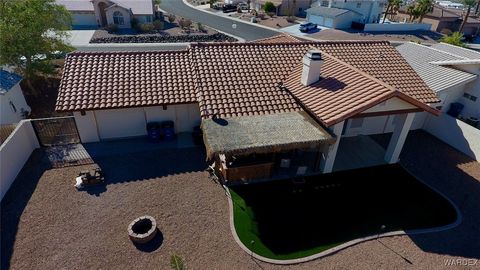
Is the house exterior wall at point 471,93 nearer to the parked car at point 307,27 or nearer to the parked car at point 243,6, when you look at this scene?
the parked car at point 307,27

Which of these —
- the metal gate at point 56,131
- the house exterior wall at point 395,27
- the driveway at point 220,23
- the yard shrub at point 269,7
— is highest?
the metal gate at point 56,131

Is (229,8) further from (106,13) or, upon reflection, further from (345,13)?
(106,13)

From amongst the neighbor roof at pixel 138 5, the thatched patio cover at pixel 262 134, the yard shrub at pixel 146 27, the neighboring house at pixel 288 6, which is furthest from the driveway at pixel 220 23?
the thatched patio cover at pixel 262 134

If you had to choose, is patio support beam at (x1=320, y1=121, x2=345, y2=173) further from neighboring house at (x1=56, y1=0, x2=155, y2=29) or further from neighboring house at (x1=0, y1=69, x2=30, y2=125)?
neighboring house at (x1=56, y1=0, x2=155, y2=29)

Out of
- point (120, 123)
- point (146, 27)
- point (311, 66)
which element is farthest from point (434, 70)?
point (146, 27)

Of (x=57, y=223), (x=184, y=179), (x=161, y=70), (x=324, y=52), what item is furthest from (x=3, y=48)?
(x=324, y=52)

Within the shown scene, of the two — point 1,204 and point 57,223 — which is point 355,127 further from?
point 1,204

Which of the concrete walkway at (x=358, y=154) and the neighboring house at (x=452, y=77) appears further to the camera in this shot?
the neighboring house at (x=452, y=77)

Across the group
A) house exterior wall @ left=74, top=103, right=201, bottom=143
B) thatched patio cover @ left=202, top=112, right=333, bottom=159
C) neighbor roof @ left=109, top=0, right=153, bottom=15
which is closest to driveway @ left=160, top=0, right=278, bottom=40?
neighbor roof @ left=109, top=0, right=153, bottom=15
